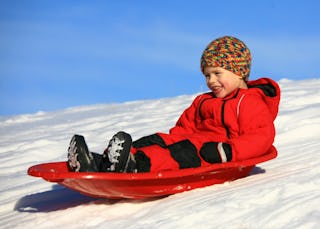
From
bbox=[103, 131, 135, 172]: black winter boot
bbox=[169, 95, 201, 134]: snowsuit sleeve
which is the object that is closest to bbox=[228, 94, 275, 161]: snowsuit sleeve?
bbox=[169, 95, 201, 134]: snowsuit sleeve

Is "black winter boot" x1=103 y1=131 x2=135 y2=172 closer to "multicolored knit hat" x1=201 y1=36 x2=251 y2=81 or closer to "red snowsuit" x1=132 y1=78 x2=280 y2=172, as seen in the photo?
"red snowsuit" x1=132 y1=78 x2=280 y2=172

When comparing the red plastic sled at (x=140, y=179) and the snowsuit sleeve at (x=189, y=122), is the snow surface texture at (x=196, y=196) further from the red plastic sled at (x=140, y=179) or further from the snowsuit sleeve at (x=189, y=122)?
the snowsuit sleeve at (x=189, y=122)

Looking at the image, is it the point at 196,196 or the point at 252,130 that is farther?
the point at 252,130

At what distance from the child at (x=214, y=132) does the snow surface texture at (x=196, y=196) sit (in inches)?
8.8

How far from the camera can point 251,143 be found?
373 centimetres

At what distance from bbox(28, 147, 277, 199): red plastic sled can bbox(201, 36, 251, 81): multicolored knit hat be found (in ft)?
2.04

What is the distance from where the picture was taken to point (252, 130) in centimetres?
378

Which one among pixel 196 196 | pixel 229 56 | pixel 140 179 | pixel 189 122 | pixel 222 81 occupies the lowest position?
pixel 196 196

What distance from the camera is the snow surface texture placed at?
299cm

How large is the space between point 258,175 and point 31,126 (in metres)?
5.96

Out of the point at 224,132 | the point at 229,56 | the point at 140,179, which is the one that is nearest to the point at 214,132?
the point at 224,132

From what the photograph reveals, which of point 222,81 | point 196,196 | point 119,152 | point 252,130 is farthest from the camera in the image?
point 222,81

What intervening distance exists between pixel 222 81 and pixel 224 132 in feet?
1.15

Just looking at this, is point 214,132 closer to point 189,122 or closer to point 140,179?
point 189,122
